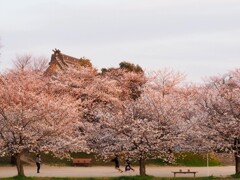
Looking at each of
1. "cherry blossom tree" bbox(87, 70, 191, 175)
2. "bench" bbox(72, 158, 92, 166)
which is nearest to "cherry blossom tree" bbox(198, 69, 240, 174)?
"cherry blossom tree" bbox(87, 70, 191, 175)

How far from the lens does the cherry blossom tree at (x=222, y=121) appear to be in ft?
98.3

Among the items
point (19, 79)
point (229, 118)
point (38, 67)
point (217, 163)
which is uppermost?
point (38, 67)

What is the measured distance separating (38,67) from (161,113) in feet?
141

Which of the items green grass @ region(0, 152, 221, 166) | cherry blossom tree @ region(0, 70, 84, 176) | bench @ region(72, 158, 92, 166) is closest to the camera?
cherry blossom tree @ region(0, 70, 84, 176)

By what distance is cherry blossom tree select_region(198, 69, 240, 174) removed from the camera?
29975 millimetres

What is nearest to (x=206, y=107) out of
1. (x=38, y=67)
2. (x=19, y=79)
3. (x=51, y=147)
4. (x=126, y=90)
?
(x=51, y=147)

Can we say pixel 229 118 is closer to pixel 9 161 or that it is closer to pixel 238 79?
pixel 238 79

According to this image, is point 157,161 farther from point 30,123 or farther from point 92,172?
point 30,123

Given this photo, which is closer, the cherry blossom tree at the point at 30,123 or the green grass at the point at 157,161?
the cherry blossom tree at the point at 30,123

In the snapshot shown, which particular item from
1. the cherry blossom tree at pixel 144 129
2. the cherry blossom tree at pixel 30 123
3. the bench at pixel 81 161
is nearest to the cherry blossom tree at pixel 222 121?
the cherry blossom tree at pixel 144 129

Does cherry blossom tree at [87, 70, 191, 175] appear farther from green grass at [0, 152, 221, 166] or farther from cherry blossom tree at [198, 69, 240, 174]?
green grass at [0, 152, 221, 166]

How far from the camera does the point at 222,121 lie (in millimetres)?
30469

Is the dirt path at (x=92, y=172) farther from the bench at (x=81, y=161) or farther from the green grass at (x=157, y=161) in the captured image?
the green grass at (x=157, y=161)

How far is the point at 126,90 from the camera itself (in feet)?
173
